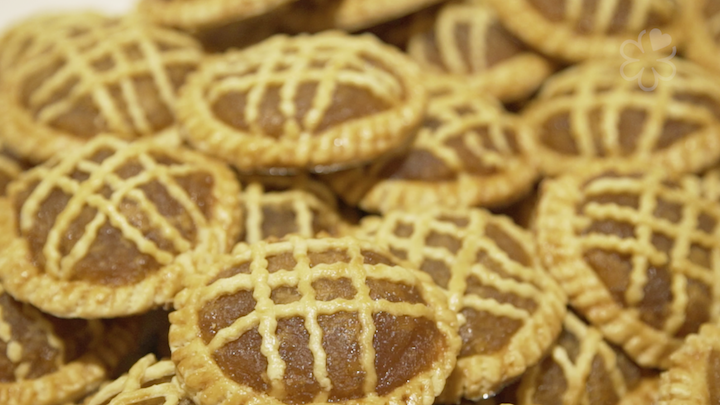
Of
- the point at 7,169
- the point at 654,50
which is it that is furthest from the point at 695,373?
the point at 7,169

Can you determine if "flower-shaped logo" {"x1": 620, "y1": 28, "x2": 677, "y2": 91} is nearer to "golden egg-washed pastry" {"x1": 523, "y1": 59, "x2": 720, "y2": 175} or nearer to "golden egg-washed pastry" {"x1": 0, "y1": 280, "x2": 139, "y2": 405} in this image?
"golden egg-washed pastry" {"x1": 523, "y1": 59, "x2": 720, "y2": 175}

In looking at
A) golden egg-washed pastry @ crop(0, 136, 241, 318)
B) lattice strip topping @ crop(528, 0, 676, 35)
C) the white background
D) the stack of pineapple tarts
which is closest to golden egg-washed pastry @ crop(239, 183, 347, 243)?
the stack of pineapple tarts

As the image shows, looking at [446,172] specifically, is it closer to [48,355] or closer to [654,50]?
[654,50]

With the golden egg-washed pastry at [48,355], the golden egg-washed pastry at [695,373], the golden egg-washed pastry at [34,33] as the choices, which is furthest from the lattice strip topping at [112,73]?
the golden egg-washed pastry at [695,373]

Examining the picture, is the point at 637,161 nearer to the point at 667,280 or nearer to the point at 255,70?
the point at 667,280

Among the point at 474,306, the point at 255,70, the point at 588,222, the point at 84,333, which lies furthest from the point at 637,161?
the point at 84,333

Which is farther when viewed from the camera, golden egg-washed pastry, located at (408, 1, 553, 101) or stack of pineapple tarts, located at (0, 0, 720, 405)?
golden egg-washed pastry, located at (408, 1, 553, 101)

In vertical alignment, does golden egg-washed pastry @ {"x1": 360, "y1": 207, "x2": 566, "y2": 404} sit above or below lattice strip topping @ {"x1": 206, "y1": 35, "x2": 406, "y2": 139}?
below
